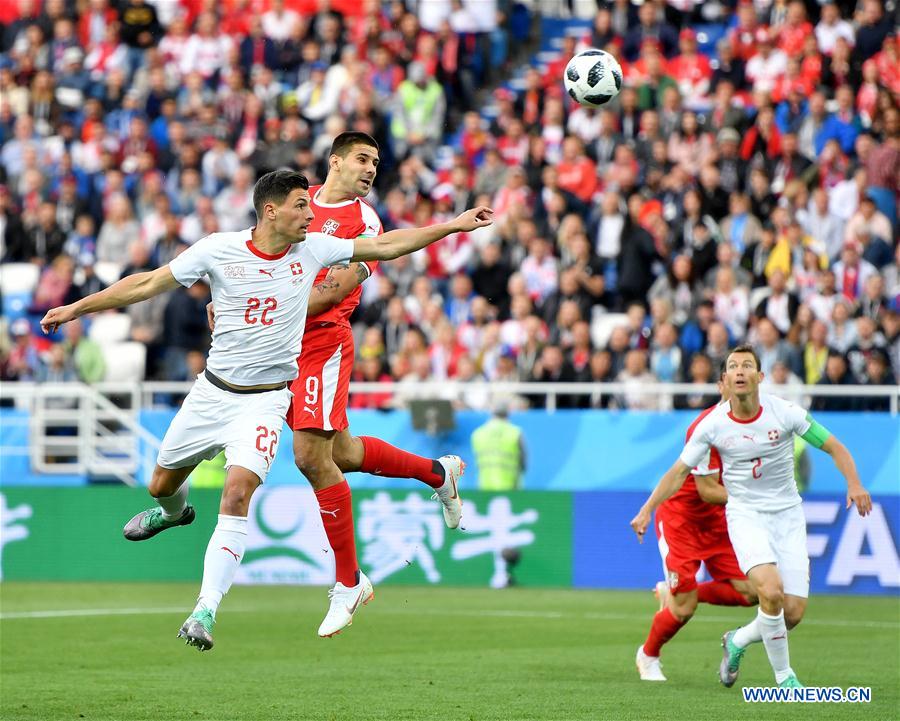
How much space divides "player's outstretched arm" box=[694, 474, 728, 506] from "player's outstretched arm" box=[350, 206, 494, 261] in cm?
319

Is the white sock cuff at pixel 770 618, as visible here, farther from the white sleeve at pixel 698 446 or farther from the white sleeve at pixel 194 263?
the white sleeve at pixel 194 263

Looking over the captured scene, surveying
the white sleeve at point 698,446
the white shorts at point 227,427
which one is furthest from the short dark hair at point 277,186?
the white sleeve at point 698,446

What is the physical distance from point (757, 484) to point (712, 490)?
1.51ft

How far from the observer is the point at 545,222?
71.9 ft

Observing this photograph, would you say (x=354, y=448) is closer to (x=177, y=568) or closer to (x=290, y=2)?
(x=177, y=568)

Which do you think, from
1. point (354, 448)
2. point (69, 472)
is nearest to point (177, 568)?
→ point (69, 472)

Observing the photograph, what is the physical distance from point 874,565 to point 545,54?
1064 cm

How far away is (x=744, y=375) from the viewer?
11.7 m

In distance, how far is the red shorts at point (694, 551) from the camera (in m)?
12.5

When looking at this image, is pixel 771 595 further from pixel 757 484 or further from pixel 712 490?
pixel 712 490

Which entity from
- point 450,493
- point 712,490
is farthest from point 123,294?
point 712,490

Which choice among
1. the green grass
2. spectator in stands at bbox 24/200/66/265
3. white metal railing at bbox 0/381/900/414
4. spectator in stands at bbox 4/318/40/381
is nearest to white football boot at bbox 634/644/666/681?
the green grass

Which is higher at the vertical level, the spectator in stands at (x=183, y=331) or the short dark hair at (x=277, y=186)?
the short dark hair at (x=277, y=186)

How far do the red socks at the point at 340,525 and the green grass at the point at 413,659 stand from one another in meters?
0.83
